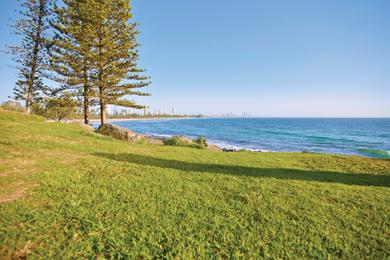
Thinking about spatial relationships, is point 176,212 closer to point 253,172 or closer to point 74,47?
point 253,172

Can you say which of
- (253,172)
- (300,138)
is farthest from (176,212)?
(300,138)

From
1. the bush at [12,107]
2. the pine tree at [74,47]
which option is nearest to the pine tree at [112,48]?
the pine tree at [74,47]

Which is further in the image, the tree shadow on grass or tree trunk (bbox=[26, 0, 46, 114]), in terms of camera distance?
tree trunk (bbox=[26, 0, 46, 114])

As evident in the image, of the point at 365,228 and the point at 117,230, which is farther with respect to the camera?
the point at 365,228

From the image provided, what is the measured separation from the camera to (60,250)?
2.56 metres

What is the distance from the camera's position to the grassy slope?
278cm

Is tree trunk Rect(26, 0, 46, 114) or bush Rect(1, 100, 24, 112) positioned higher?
tree trunk Rect(26, 0, 46, 114)

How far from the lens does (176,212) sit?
147 inches

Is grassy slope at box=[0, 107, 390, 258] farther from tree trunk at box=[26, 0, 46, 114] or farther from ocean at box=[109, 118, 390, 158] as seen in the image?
ocean at box=[109, 118, 390, 158]

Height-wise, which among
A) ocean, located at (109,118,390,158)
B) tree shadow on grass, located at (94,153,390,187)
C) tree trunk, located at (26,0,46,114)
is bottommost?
ocean, located at (109,118,390,158)

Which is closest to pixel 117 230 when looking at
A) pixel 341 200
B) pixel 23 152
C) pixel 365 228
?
pixel 365 228

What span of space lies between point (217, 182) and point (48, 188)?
432cm

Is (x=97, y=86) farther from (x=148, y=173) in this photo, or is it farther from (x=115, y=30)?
(x=148, y=173)

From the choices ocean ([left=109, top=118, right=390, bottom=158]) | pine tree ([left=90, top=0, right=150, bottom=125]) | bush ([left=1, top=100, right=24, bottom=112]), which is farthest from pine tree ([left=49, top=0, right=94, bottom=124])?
ocean ([left=109, top=118, right=390, bottom=158])
